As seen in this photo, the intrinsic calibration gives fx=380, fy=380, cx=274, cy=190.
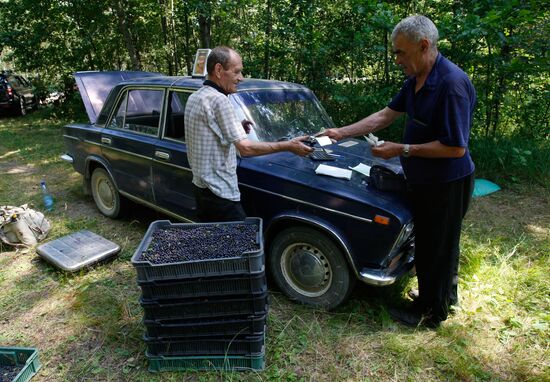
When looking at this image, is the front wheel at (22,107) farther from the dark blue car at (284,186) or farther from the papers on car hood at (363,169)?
the papers on car hood at (363,169)

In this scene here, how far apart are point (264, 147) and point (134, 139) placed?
209cm

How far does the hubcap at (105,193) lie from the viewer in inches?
197

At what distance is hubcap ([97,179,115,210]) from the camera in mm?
4992

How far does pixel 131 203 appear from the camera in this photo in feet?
16.6

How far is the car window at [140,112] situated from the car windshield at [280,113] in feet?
3.50

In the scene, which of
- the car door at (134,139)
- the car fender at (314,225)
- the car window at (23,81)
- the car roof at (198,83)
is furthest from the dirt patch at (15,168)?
the car window at (23,81)

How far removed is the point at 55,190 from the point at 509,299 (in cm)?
642

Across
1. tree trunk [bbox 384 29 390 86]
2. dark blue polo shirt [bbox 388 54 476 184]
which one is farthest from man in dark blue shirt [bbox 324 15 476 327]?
tree trunk [bbox 384 29 390 86]

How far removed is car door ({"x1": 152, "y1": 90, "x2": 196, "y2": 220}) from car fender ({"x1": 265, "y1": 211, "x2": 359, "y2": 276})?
100 cm

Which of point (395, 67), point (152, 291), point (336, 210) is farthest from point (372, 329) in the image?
point (395, 67)

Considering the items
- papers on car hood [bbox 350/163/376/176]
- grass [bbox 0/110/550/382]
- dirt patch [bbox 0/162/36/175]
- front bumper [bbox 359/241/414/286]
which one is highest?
papers on car hood [bbox 350/163/376/176]

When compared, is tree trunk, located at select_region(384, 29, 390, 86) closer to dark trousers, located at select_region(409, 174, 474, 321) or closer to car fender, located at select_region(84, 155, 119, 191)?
dark trousers, located at select_region(409, 174, 474, 321)

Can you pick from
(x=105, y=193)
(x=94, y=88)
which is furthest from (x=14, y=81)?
(x=105, y=193)

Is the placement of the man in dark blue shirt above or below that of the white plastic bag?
above
